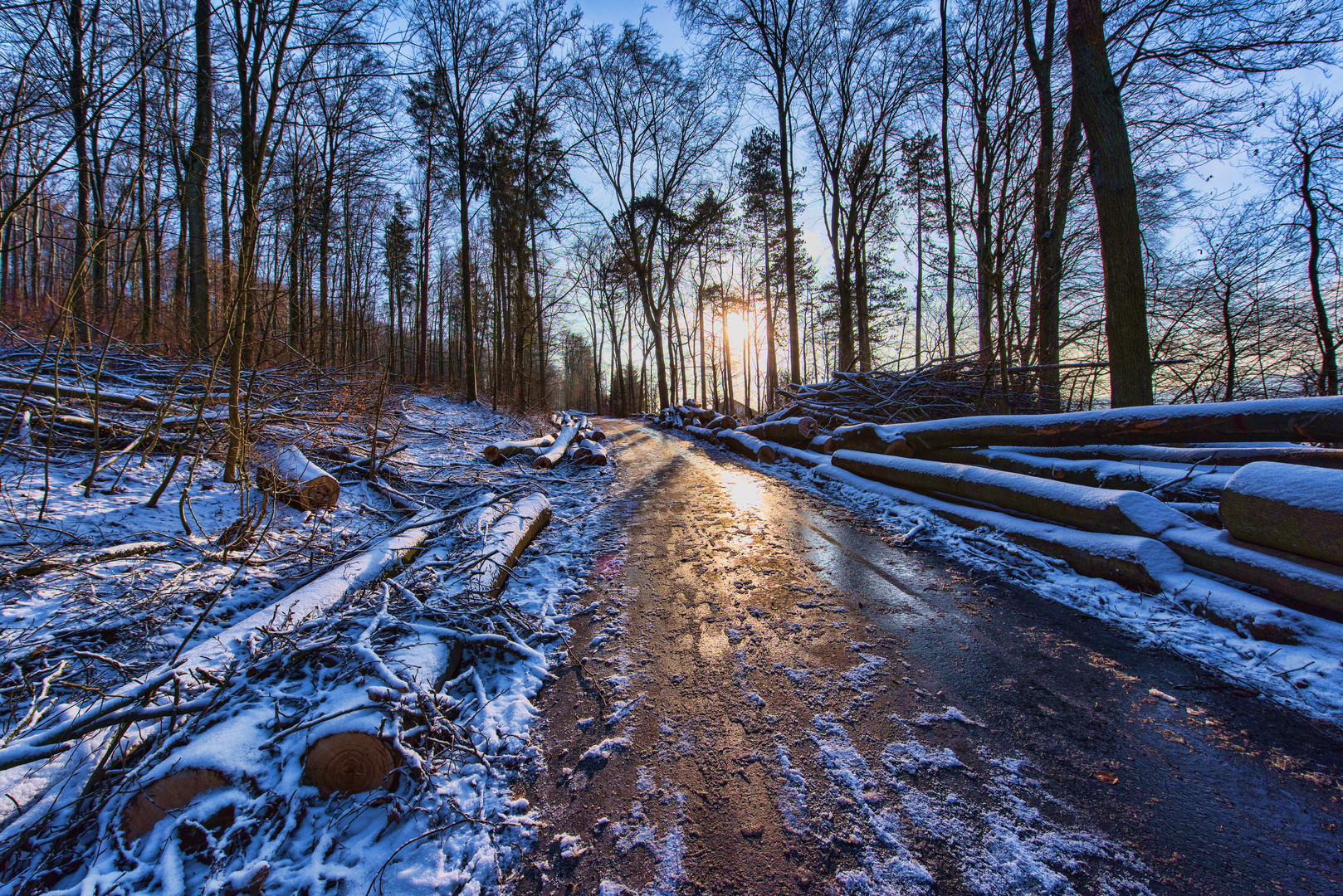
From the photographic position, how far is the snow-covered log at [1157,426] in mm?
3352

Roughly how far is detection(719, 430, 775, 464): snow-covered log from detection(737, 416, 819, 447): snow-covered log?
1.18 ft

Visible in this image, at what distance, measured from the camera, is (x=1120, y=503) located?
3.09 meters

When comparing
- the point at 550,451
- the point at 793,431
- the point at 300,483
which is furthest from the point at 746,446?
the point at 300,483

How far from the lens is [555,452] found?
845cm

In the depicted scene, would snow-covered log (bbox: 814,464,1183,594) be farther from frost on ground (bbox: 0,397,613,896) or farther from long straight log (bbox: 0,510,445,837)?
long straight log (bbox: 0,510,445,837)

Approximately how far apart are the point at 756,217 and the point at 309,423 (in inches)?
890

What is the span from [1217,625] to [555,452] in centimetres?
785

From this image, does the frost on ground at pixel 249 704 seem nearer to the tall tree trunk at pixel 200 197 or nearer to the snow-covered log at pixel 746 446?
the tall tree trunk at pixel 200 197

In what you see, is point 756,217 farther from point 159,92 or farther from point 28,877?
point 28,877

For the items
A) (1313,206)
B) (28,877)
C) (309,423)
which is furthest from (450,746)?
(1313,206)

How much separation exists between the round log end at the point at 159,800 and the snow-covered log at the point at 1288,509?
4.65 meters

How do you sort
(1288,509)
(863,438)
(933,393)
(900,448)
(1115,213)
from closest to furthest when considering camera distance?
A: (1288,509), (1115,213), (900,448), (863,438), (933,393)

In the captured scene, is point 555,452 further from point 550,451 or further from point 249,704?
point 249,704

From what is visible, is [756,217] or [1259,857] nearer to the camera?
[1259,857]
